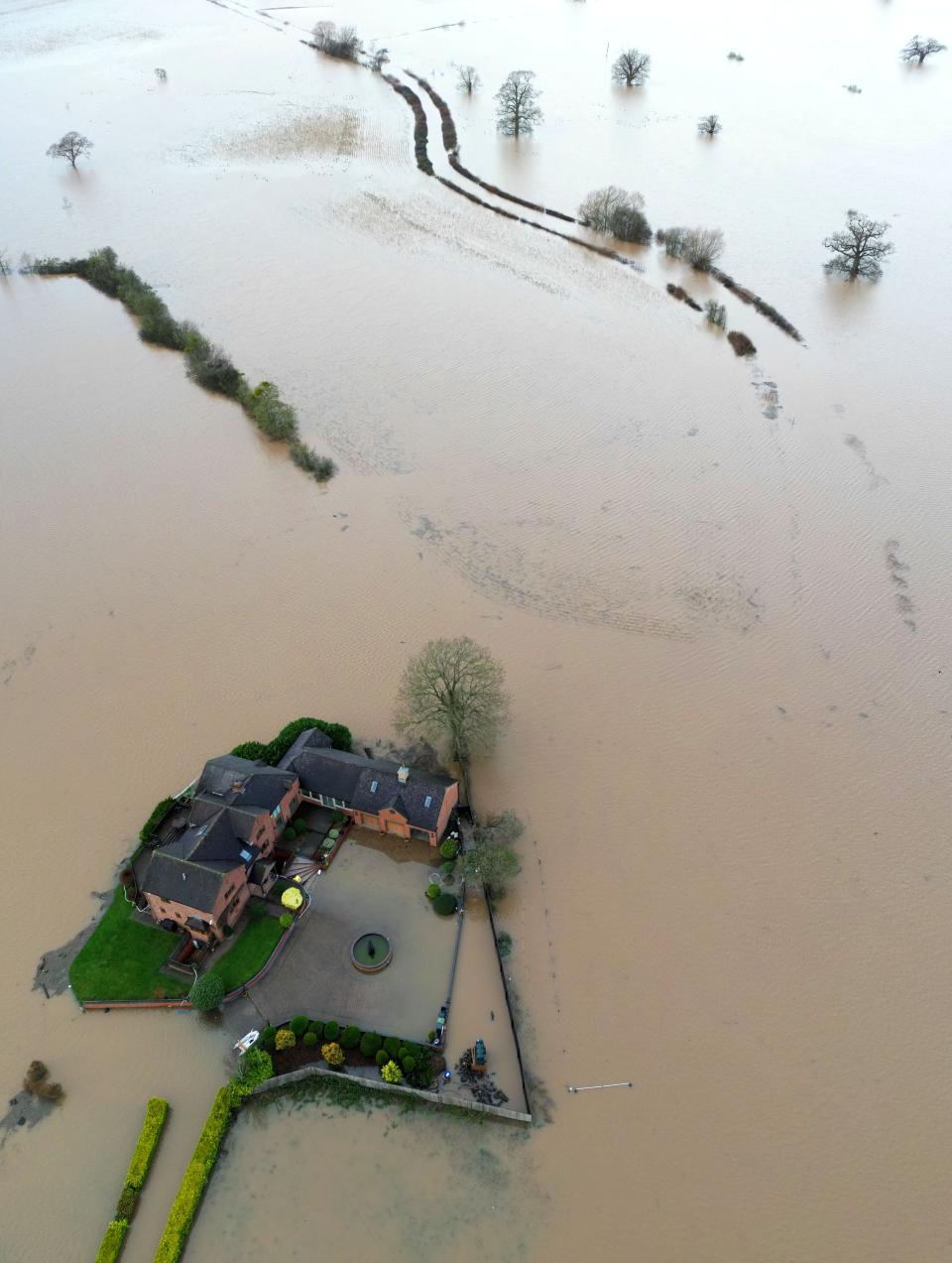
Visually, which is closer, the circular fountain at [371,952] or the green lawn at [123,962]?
the green lawn at [123,962]

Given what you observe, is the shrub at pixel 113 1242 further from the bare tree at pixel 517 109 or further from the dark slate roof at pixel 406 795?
the bare tree at pixel 517 109

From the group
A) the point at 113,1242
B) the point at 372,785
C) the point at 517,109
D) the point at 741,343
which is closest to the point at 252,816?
the point at 372,785

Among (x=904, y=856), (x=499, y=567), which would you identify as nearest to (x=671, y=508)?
(x=499, y=567)

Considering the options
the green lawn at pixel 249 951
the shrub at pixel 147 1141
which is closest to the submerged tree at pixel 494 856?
the green lawn at pixel 249 951

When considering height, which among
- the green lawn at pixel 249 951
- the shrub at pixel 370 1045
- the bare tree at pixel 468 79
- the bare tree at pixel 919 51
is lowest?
the shrub at pixel 370 1045

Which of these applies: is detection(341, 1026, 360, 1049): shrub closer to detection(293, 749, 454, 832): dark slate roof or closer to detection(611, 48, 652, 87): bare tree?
detection(293, 749, 454, 832): dark slate roof

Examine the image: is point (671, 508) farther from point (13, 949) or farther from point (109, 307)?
point (109, 307)

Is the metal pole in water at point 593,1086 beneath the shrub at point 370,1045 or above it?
above
